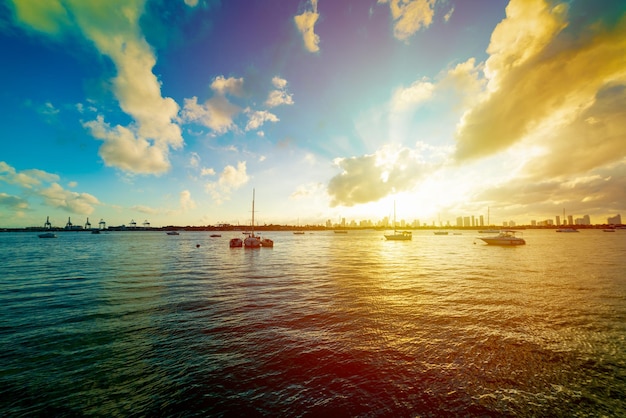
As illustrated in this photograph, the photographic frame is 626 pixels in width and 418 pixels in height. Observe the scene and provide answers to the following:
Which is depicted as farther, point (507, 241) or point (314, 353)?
point (507, 241)

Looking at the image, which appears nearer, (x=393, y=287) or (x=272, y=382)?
(x=272, y=382)

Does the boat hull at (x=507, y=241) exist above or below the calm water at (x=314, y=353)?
above

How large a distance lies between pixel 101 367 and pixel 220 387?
4688 millimetres

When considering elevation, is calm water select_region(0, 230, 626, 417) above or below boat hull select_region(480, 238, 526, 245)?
below

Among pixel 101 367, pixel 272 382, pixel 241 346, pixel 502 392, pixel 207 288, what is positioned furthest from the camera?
pixel 207 288

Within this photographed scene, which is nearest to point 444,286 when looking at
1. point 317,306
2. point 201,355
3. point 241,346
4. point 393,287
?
point 393,287

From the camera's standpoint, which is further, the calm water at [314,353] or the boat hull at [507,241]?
the boat hull at [507,241]

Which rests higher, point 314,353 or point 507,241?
point 507,241

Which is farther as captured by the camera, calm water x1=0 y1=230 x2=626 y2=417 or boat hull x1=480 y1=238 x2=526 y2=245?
boat hull x1=480 y1=238 x2=526 y2=245

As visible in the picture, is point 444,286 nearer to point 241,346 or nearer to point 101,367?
point 241,346

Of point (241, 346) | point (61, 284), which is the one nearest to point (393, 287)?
point (241, 346)

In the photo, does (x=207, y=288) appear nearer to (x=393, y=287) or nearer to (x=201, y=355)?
(x=201, y=355)

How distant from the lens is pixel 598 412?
653cm

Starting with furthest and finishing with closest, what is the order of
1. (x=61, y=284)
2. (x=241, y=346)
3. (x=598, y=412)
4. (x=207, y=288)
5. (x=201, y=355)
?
1. (x=61, y=284)
2. (x=207, y=288)
3. (x=241, y=346)
4. (x=201, y=355)
5. (x=598, y=412)
